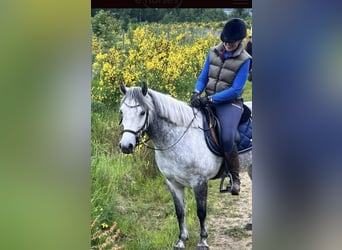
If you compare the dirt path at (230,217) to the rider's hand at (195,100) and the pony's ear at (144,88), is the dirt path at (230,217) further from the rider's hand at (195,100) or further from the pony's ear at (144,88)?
the pony's ear at (144,88)

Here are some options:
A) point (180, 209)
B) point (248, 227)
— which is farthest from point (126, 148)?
point (248, 227)

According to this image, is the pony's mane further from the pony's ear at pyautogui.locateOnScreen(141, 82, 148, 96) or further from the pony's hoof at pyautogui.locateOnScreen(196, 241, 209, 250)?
the pony's hoof at pyautogui.locateOnScreen(196, 241, 209, 250)

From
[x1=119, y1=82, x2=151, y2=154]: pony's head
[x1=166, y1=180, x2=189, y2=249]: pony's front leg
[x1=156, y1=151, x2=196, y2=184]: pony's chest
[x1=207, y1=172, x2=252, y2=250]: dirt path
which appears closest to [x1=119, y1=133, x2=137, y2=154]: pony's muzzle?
[x1=119, y1=82, x2=151, y2=154]: pony's head

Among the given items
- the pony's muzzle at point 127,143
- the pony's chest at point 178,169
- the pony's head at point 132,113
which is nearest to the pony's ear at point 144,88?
the pony's head at point 132,113

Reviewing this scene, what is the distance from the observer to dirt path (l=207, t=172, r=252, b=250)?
3.06 metres

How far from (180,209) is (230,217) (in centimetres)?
29

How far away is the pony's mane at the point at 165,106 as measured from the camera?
9.91 ft

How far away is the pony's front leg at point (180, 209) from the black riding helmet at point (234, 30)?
864 mm
